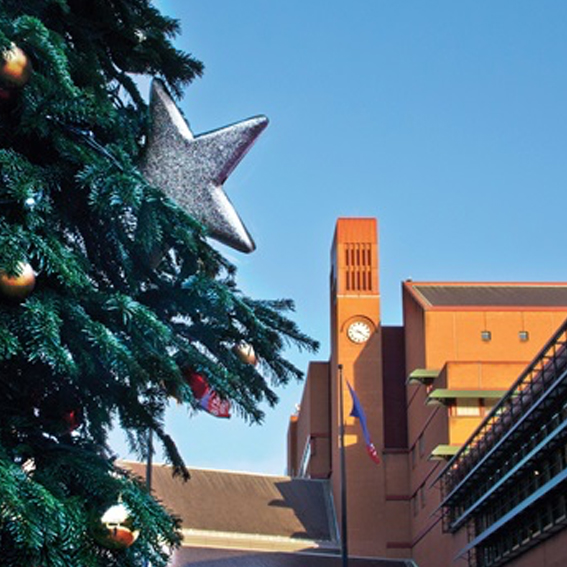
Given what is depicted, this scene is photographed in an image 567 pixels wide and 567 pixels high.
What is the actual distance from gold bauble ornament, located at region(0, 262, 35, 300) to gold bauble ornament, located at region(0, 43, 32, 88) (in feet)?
3.25

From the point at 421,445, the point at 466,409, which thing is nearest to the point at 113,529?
the point at 466,409

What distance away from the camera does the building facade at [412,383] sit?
46.6m

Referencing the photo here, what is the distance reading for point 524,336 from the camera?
5203 cm

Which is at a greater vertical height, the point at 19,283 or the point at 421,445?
the point at 421,445

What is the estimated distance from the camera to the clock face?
59.2m

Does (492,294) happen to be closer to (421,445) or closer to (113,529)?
(421,445)

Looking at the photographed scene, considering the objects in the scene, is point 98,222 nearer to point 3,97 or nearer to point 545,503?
point 3,97

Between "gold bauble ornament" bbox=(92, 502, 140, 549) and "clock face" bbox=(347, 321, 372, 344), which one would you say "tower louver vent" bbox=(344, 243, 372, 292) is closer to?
"clock face" bbox=(347, 321, 372, 344)

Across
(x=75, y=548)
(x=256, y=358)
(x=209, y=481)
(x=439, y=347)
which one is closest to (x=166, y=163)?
(x=256, y=358)

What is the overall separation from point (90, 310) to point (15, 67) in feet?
4.71

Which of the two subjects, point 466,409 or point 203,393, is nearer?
point 203,393

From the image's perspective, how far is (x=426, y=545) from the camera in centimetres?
5112

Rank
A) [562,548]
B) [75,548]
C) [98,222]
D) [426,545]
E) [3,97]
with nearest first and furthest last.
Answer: [75,548] → [3,97] → [98,222] → [562,548] → [426,545]

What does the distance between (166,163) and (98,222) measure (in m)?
0.69
